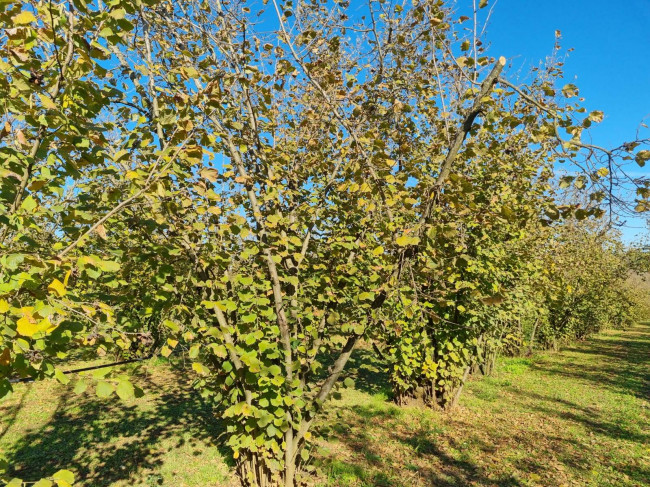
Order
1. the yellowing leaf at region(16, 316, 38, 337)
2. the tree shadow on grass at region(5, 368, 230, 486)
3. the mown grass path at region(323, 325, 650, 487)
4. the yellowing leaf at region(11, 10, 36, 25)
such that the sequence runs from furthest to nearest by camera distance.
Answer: the mown grass path at region(323, 325, 650, 487)
the tree shadow on grass at region(5, 368, 230, 486)
the yellowing leaf at region(11, 10, 36, 25)
the yellowing leaf at region(16, 316, 38, 337)

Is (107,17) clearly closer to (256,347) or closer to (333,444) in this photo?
(256,347)

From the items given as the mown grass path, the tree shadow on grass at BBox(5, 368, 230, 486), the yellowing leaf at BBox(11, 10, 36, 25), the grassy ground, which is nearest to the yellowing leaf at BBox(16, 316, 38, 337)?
the yellowing leaf at BBox(11, 10, 36, 25)

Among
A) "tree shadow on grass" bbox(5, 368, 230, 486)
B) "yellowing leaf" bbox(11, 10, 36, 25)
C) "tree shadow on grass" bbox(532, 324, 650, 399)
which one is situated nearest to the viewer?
"yellowing leaf" bbox(11, 10, 36, 25)

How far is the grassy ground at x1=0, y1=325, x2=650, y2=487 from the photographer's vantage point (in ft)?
14.9

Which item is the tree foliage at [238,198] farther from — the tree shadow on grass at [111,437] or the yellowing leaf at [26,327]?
the tree shadow on grass at [111,437]

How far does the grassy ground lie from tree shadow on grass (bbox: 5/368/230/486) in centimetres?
2

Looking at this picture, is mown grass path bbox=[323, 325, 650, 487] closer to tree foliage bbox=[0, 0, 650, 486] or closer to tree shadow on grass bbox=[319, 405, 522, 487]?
tree shadow on grass bbox=[319, 405, 522, 487]

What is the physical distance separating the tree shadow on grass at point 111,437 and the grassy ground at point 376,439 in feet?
0.05

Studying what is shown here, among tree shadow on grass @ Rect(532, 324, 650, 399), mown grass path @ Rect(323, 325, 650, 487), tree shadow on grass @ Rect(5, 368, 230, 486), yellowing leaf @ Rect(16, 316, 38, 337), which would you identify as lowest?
tree shadow on grass @ Rect(5, 368, 230, 486)

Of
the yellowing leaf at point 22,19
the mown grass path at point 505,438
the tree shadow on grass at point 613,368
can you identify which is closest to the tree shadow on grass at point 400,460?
the mown grass path at point 505,438

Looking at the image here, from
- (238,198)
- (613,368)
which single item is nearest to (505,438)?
(238,198)

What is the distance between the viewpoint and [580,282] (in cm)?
1416

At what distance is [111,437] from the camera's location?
17.8ft

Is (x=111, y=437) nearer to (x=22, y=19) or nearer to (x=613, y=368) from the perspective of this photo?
(x=22, y=19)
